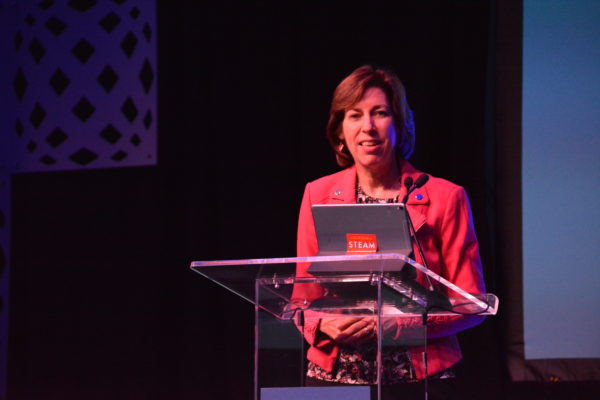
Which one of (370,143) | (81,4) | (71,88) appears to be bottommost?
(370,143)

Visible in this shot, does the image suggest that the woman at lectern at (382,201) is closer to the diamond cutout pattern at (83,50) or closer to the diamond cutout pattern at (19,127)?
the diamond cutout pattern at (83,50)

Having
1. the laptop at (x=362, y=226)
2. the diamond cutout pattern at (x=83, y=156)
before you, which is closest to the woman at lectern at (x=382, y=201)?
the laptop at (x=362, y=226)

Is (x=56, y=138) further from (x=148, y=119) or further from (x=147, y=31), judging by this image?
(x=147, y=31)

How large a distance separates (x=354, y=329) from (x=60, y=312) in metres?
3.10

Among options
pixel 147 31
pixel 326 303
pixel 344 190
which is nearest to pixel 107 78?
pixel 147 31

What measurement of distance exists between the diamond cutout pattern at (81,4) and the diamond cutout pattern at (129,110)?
72 centimetres

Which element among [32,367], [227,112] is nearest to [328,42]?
[227,112]

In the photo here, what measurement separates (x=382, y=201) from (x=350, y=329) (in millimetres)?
757

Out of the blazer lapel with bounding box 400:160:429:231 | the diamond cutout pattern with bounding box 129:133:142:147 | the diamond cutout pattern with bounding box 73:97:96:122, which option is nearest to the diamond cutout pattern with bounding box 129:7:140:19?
the diamond cutout pattern with bounding box 73:97:96:122

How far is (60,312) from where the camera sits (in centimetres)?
424

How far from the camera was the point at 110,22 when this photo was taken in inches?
173

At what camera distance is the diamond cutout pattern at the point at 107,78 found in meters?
4.33

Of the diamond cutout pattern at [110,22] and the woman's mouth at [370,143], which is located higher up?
the diamond cutout pattern at [110,22]

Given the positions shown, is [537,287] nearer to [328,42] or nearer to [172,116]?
[328,42]
